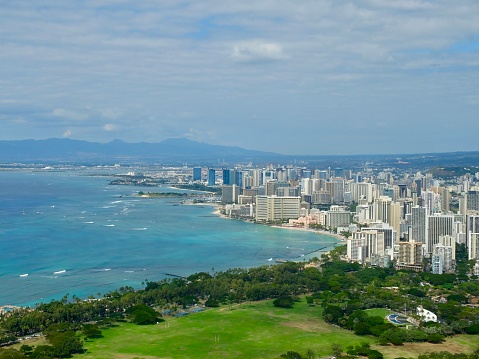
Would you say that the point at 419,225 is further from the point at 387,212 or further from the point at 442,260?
the point at 442,260

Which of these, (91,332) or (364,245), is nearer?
(91,332)

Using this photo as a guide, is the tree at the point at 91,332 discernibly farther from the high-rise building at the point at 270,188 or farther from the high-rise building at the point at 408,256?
the high-rise building at the point at 270,188

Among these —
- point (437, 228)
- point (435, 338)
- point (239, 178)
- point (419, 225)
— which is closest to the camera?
point (435, 338)

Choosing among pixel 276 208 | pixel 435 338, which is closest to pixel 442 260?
pixel 435 338

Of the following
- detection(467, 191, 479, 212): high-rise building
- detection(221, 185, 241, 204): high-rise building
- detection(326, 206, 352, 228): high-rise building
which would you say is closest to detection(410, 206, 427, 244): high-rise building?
detection(326, 206, 352, 228): high-rise building

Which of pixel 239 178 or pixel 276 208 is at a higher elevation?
pixel 239 178

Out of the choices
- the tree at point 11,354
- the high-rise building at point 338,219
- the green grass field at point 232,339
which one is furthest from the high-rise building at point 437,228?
the tree at point 11,354
